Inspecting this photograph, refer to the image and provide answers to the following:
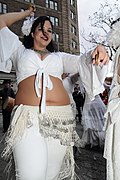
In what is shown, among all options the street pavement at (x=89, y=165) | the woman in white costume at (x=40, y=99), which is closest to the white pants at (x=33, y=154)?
the woman in white costume at (x=40, y=99)

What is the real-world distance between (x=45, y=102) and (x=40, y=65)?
25cm

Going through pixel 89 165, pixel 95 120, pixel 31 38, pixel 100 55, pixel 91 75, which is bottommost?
pixel 89 165

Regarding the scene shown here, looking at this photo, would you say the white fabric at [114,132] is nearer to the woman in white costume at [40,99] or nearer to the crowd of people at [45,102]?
the crowd of people at [45,102]

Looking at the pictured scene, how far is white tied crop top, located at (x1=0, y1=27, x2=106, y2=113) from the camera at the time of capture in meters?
1.90

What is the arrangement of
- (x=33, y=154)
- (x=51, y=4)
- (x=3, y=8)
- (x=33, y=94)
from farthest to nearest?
1. (x=51, y=4)
2. (x=3, y=8)
3. (x=33, y=94)
4. (x=33, y=154)

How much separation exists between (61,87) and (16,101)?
320 mm

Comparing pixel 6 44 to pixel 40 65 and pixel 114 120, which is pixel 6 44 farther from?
pixel 114 120

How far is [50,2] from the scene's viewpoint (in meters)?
34.3

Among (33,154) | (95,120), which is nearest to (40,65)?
(33,154)

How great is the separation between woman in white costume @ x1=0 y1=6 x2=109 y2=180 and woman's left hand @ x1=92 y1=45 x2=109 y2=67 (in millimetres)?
10

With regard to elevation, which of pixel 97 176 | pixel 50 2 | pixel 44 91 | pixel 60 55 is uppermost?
pixel 50 2

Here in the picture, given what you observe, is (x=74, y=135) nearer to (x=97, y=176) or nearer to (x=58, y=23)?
(x=97, y=176)

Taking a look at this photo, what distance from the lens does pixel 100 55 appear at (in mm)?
1675

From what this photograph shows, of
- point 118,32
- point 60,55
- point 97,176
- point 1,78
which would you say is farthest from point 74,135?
point 1,78
